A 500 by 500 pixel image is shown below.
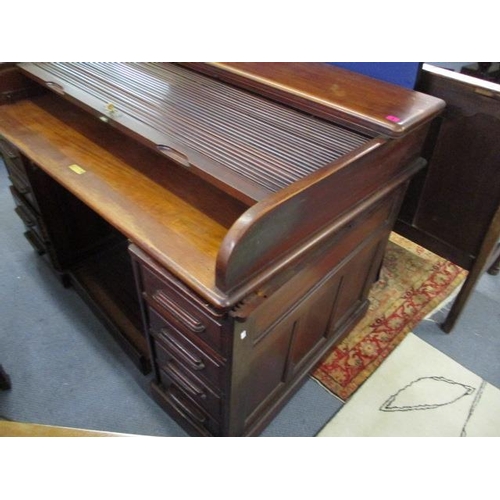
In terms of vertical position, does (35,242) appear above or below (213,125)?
below

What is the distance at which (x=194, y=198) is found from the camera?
46.7 inches

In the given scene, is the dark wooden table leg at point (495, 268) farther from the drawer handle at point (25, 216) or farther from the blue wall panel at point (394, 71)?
the drawer handle at point (25, 216)

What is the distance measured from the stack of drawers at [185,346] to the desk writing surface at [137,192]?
65 millimetres

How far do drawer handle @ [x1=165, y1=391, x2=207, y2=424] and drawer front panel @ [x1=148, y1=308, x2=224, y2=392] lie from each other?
19cm

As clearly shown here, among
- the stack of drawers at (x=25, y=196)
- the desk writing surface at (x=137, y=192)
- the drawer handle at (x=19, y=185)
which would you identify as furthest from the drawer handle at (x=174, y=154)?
the drawer handle at (x=19, y=185)

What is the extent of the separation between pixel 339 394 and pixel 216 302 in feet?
3.13

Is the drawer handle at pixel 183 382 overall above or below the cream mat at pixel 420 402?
above

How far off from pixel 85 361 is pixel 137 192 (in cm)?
84

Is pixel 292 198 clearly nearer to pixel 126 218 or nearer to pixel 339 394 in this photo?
pixel 126 218

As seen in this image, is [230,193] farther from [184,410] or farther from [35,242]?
[35,242]

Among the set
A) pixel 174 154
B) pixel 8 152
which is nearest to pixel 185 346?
pixel 174 154

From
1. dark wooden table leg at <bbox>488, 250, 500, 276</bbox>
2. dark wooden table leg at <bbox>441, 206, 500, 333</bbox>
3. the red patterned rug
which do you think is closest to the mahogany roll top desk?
the red patterned rug

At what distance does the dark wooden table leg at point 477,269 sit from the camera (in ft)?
4.93

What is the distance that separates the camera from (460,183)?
152 centimetres
